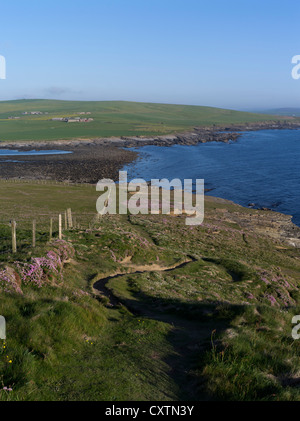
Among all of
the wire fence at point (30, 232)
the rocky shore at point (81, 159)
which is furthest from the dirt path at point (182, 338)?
the rocky shore at point (81, 159)

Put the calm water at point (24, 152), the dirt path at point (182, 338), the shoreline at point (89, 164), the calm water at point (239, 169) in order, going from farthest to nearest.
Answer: the calm water at point (24, 152) → the calm water at point (239, 169) → the shoreline at point (89, 164) → the dirt path at point (182, 338)

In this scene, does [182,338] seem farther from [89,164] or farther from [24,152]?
[24,152]

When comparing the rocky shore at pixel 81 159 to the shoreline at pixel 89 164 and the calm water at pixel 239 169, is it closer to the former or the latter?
the shoreline at pixel 89 164

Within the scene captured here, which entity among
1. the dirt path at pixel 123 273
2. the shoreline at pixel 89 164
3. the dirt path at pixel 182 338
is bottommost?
the dirt path at pixel 123 273

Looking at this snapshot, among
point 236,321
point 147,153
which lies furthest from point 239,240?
point 147,153

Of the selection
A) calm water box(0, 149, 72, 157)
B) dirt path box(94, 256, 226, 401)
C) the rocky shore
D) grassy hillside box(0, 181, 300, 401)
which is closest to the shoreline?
the rocky shore

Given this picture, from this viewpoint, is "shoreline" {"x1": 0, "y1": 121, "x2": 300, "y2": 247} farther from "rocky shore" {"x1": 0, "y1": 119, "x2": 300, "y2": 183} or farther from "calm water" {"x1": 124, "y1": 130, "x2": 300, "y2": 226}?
"calm water" {"x1": 124, "y1": 130, "x2": 300, "y2": 226}

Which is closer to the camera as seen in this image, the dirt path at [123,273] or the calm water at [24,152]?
the dirt path at [123,273]
